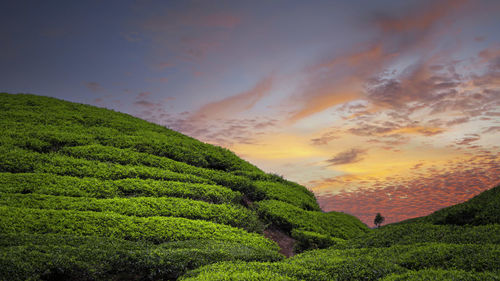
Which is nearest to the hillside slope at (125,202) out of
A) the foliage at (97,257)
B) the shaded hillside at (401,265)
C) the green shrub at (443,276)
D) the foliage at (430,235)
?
the foliage at (97,257)

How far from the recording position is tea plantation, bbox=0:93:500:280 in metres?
7.80

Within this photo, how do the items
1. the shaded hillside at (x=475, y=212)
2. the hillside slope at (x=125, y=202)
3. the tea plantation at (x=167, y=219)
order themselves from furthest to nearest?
the shaded hillside at (x=475, y=212) < the hillside slope at (x=125, y=202) < the tea plantation at (x=167, y=219)

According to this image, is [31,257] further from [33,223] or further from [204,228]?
[204,228]

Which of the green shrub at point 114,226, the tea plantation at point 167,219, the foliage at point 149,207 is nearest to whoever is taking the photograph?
the tea plantation at point 167,219

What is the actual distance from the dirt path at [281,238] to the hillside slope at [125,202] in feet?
0.39

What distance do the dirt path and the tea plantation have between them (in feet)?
0.25

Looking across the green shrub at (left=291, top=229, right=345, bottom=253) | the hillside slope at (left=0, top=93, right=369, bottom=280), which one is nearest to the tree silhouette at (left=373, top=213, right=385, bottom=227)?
the hillside slope at (left=0, top=93, right=369, bottom=280)

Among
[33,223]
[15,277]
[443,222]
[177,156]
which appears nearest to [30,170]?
[33,223]

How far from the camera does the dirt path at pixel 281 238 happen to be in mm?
15266

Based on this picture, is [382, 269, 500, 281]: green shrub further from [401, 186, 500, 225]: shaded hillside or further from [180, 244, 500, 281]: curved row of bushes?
[401, 186, 500, 225]: shaded hillside

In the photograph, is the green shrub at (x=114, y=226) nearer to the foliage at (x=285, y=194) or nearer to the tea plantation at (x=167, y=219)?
the tea plantation at (x=167, y=219)

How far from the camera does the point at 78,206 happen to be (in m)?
12.2

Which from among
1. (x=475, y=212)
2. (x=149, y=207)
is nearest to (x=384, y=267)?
(x=475, y=212)

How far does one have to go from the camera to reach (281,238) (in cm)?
1608
